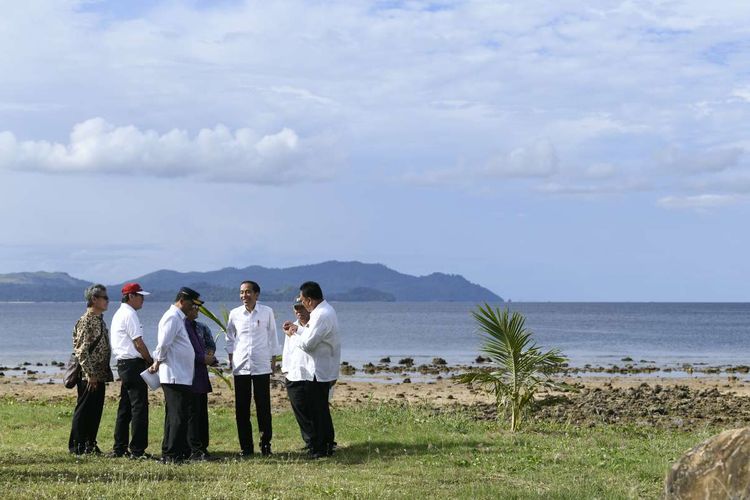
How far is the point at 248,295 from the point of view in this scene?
41.0 feet

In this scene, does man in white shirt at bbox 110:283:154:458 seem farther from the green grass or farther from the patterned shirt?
the green grass

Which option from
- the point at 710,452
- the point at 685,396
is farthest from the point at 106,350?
the point at 685,396

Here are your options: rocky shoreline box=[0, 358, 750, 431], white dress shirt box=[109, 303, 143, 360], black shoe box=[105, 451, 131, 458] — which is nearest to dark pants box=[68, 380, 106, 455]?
black shoe box=[105, 451, 131, 458]

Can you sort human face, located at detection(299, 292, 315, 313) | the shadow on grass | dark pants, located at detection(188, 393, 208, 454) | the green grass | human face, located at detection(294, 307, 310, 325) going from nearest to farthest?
the green grass < the shadow on grass < dark pants, located at detection(188, 393, 208, 454) < human face, located at detection(299, 292, 315, 313) < human face, located at detection(294, 307, 310, 325)

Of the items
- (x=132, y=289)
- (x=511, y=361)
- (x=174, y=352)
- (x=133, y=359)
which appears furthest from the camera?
(x=511, y=361)

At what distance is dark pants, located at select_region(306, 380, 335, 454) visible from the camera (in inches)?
492

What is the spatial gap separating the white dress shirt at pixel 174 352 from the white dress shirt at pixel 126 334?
375 mm

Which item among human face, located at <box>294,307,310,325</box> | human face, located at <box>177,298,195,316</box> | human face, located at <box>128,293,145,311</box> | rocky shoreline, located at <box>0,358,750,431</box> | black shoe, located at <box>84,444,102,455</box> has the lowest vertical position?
rocky shoreline, located at <box>0,358,750,431</box>

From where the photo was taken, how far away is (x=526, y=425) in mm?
16266

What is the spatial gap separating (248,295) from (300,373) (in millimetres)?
1199

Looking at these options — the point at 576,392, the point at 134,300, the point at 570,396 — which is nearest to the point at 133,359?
the point at 134,300

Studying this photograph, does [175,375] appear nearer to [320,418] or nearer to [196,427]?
[196,427]

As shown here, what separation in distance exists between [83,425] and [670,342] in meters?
62.9

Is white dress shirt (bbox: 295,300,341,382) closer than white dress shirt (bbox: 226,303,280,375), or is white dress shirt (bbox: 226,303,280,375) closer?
white dress shirt (bbox: 295,300,341,382)
